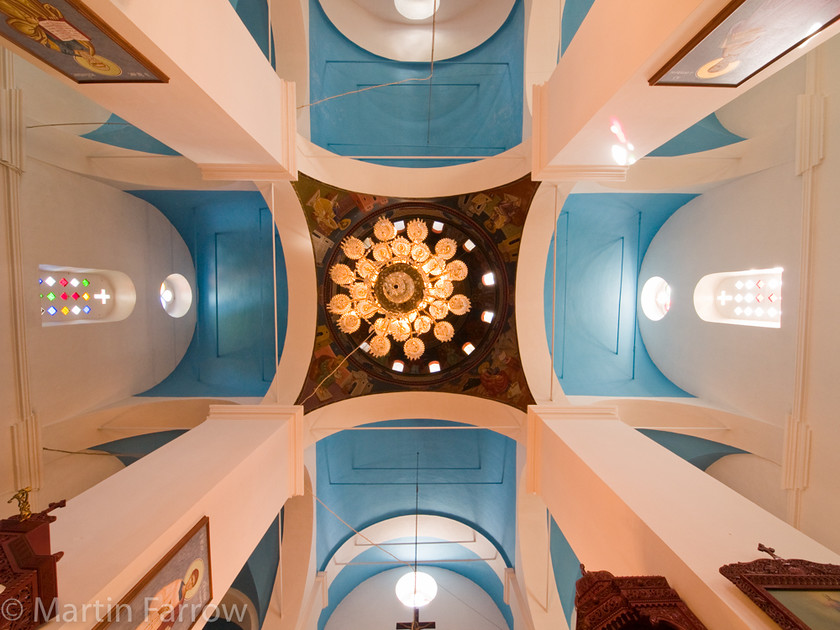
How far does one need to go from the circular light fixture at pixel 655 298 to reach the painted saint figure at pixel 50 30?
8.59m

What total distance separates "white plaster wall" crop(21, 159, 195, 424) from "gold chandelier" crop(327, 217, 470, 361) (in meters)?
4.00

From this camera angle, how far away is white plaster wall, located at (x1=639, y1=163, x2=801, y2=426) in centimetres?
561

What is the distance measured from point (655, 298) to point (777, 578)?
6.43 meters

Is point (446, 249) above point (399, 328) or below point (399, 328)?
above

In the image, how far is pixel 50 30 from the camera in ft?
9.36

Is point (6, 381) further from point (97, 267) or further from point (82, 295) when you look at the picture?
point (97, 267)

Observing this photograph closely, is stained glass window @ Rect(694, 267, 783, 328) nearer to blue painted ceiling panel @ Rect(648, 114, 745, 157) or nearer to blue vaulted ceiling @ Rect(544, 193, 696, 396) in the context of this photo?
blue vaulted ceiling @ Rect(544, 193, 696, 396)

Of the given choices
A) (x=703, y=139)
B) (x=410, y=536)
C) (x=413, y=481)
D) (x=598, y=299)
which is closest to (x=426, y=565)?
(x=410, y=536)

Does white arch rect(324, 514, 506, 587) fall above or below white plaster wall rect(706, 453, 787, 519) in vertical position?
below

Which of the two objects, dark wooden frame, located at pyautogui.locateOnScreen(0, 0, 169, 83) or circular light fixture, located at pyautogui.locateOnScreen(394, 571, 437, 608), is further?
circular light fixture, located at pyautogui.locateOnScreen(394, 571, 437, 608)

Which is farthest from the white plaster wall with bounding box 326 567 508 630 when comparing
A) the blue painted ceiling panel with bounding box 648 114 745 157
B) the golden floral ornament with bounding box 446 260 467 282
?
the blue painted ceiling panel with bounding box 648 114 745 157

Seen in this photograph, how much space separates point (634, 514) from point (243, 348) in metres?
7.48

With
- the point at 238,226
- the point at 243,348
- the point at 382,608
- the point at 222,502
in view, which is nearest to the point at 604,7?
the point at 222,502

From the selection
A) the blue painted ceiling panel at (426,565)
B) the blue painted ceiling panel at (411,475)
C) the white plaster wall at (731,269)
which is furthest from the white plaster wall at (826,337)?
the blue painted ceiling panel at (426,565)
